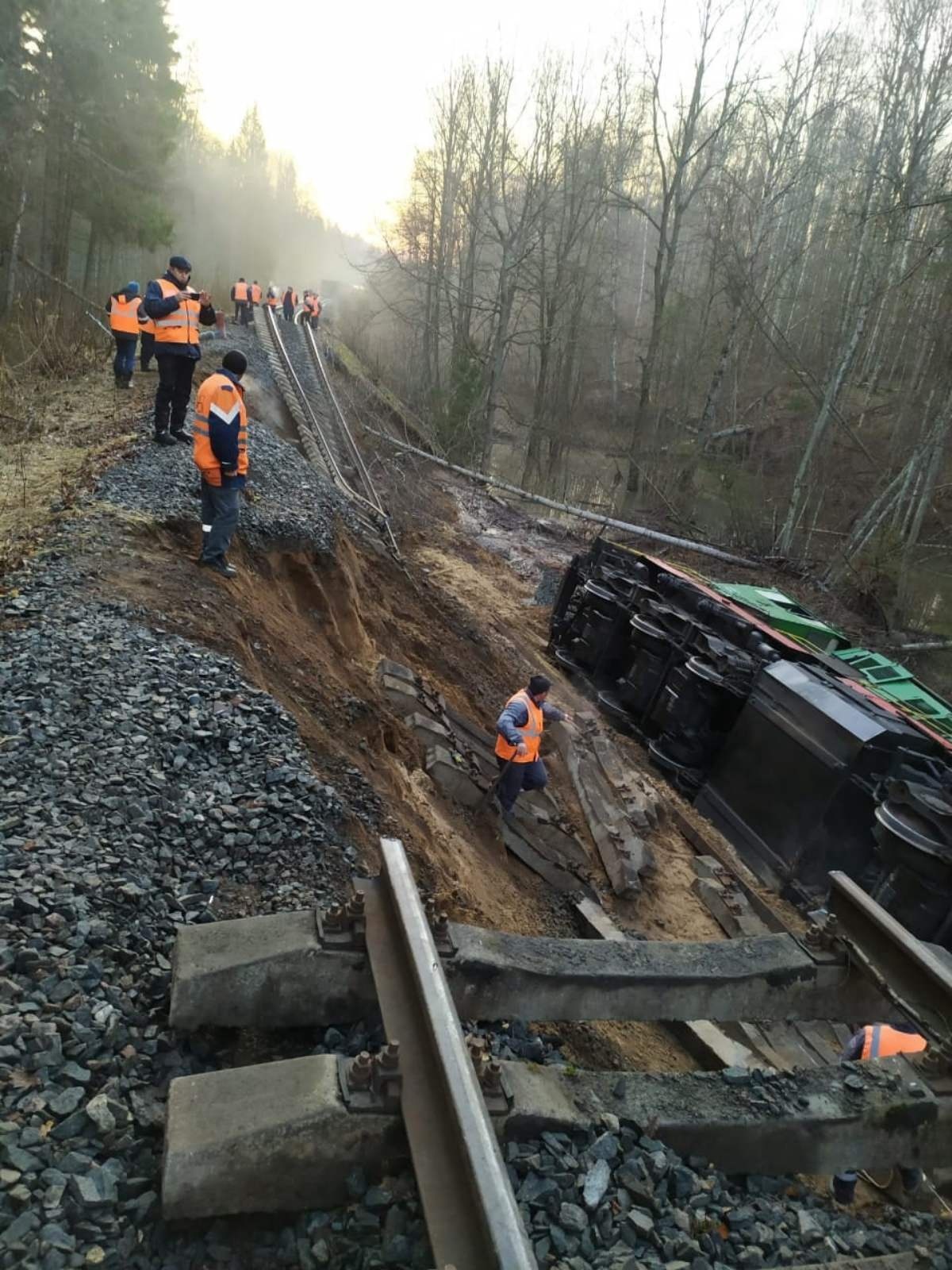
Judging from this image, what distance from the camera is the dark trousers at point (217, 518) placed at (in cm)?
A: 690

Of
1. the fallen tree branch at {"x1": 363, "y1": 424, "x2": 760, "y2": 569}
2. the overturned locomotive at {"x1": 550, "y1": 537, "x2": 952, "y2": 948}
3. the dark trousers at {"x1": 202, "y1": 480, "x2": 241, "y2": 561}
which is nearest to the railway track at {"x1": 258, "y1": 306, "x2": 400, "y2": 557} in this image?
the fallen tree branch at {"x1": 363, "y1": 424, "x2": 760, "y2": 569}

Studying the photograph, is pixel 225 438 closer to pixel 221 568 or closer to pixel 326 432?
pixel 221 568

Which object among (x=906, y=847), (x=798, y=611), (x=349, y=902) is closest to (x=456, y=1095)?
(x=349, y=902)

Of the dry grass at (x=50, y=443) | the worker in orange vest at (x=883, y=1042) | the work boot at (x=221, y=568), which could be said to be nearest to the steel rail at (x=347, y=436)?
the dry grass at (x=50, y=443)

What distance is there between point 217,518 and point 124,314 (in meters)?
7.13

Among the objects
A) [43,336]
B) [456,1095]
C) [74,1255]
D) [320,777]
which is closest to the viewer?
[74,1255]

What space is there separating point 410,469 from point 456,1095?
709 inches

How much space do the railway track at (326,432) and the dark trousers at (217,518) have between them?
5185mm

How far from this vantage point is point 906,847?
6.07 metres

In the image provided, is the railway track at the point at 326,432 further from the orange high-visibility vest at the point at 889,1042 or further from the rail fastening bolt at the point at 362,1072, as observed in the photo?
the rail fastening bolt at the point at 362,1072

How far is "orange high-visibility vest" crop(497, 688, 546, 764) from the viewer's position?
747 cm

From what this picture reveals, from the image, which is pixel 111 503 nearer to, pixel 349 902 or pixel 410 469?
pixel 349 902

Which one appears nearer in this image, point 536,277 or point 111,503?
point 111,503

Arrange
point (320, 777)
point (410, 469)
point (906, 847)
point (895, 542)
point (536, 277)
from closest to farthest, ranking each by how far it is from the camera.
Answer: point (320, 777)
point (906, 847)
point (895, 542)
point (410, 469)
point (536, 277)
